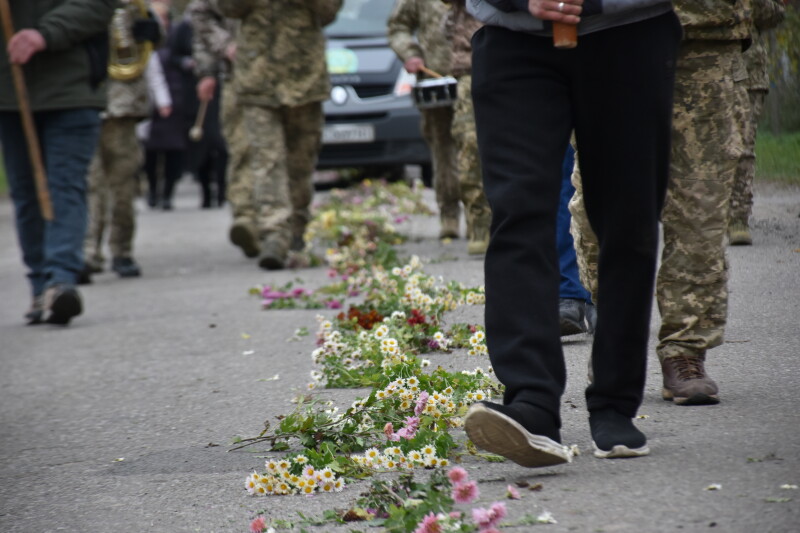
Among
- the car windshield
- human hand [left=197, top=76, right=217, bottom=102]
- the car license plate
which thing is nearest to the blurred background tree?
human hand [left=197, top=76, right=217, bottom=102]

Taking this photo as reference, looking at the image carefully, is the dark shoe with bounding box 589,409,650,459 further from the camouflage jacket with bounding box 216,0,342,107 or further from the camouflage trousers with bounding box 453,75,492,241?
the camouflage jacket with bounding box 216,0,342,107

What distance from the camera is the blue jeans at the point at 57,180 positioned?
22.7 ft

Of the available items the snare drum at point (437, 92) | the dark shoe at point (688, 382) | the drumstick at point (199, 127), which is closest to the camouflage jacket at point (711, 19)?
the dark shoe at point (688, 382)

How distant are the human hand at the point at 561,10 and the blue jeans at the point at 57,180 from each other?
436cm

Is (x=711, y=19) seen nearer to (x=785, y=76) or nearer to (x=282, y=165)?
(x=785, y=76)

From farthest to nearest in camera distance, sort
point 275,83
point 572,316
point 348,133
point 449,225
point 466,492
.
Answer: point 348,133 < point 449,225 < point 275,83 < point 572,316 < point 466,492

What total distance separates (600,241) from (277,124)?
571 centimetres

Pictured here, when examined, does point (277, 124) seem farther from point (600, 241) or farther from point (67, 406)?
point (600, 241)

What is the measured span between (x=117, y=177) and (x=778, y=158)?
244 inches

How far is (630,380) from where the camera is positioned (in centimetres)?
326

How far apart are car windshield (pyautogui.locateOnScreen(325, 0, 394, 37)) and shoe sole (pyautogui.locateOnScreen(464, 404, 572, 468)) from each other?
1098 centimetres

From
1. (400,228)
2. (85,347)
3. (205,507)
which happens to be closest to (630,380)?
(205,507)

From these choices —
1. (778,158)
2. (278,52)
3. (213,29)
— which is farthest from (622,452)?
(213,29)

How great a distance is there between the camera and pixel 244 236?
31.9 feet
